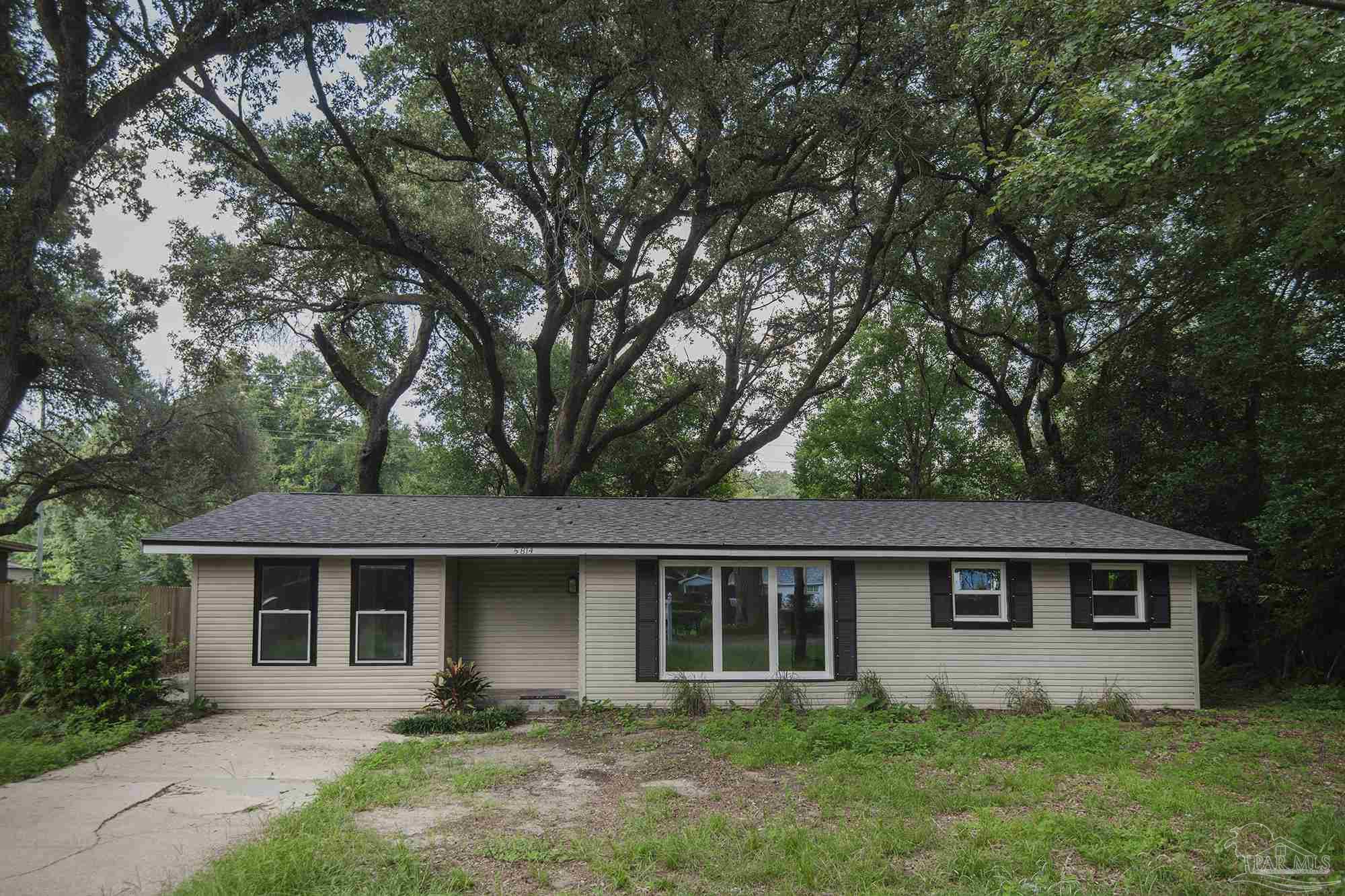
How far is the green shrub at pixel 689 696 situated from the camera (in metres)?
11.7

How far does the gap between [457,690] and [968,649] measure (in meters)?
7.49

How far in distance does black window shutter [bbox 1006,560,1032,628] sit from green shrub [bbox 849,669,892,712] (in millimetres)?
2207

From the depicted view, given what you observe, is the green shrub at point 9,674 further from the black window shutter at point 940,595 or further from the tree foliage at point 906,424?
the tree foliage at point 906,424

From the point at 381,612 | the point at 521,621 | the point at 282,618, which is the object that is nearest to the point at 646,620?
the point at 521,621

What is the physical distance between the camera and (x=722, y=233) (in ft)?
66.5

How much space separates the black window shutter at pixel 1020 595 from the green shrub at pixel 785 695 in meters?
3.33

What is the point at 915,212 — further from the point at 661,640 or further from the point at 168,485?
the point at 168,485

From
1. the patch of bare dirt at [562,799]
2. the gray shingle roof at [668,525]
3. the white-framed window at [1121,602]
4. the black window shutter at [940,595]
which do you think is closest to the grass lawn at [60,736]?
the gray shingle roof at [668,525]

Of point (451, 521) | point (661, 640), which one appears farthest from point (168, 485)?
point (661, 640)

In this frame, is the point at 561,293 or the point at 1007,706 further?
the point at 561,293

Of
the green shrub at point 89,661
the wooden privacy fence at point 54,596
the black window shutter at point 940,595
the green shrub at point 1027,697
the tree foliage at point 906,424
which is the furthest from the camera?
the tree foliage at point 906,424

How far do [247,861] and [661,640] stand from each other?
7283 millimetres

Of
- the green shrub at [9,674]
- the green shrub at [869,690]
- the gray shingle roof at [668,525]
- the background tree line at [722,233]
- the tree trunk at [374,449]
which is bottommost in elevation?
the green shrub at [869,690]

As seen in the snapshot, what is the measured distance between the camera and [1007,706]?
39.2 feet
